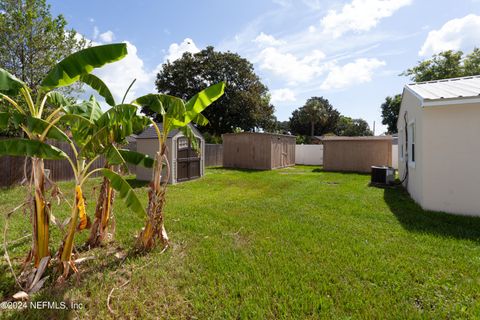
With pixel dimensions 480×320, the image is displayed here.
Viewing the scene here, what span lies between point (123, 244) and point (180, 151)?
800 centimetres

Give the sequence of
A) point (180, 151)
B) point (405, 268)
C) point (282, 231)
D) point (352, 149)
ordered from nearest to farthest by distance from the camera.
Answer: point (405, 268)
point (282, 231)
point (180, 151)
point (352, 149)

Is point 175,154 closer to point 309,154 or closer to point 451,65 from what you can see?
point 309,154

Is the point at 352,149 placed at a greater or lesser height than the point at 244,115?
lesser

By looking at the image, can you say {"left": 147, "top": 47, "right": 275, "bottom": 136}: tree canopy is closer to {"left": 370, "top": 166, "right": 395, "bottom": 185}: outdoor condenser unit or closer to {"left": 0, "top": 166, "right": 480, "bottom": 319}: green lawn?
{"left": 370, "top": 166, "right": 395, "bottom": 185}: outdoor condenser unit

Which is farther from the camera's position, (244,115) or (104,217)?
(244,115)

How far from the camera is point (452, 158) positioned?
6.24 metres

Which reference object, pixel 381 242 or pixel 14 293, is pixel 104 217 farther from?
pixel 381 242

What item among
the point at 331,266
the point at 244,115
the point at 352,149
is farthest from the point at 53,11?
the point at 244,115

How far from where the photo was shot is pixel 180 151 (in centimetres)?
1232

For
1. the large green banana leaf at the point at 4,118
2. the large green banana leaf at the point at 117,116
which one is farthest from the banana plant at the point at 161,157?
the large green banana leaf at the point at 4,118

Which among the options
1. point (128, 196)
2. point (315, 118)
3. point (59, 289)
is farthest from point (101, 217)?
point (315, 118)

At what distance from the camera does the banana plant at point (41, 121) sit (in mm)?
2961

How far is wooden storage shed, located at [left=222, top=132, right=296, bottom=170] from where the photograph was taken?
59.6 ft

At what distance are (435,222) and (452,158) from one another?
174 cm
